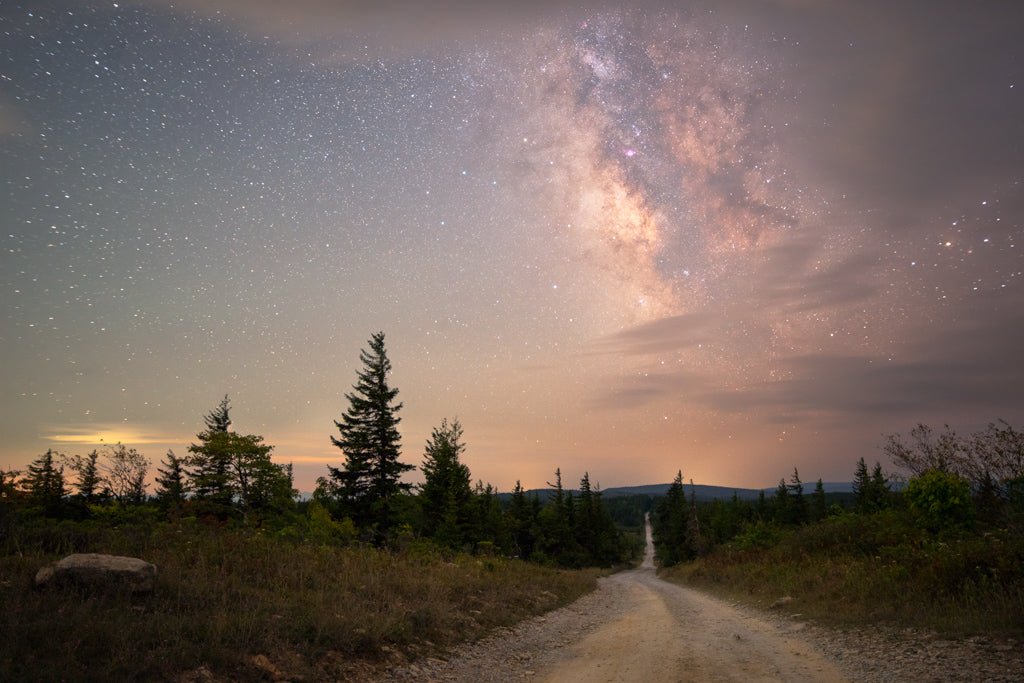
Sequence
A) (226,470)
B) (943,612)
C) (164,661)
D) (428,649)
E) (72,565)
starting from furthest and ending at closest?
(226,470) < (943,612) < (428,649) < (72,565) < (164,661)

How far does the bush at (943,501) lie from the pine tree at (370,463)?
→ 103ft

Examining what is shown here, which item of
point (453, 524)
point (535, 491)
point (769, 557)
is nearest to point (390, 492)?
point (453, 524)

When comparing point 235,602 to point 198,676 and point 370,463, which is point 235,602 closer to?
point 198,676

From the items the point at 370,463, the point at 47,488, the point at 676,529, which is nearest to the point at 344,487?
the point at 370,463

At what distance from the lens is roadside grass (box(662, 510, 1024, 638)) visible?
1001 centimetres

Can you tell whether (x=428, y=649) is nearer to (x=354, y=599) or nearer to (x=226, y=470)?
(x=354, y=599)

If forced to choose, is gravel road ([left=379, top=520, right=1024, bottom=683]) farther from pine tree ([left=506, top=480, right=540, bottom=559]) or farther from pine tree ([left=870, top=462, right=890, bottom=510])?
pine tree ([left=506, top=480, right=540, bottom=559])

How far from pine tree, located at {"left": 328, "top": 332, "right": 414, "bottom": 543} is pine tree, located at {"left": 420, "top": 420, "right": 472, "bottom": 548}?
3.68 metres

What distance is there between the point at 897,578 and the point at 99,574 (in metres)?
16.5

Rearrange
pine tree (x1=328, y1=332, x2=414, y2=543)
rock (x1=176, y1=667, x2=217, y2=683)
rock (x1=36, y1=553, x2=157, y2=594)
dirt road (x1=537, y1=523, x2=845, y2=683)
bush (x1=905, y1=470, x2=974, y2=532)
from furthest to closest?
pine tree (x1=328, y1=332, x2=414, y2=543), bush (x1=905, y1=470, x2=974, y2=532), rock (x1=36, y1=553, x2=157, y2=594), dirt road (x1=537, y1=523, x2=845, y2=683), rock (x1=176, y1=667, x2=217, y2=683)

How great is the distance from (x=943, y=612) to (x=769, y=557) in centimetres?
1553

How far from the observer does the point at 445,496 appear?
4322cm

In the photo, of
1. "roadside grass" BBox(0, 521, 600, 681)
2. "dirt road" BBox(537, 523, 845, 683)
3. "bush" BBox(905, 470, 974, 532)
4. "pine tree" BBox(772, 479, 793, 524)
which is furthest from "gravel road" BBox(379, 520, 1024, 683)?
"pine tree" BBox(772, 479, 793, 524)

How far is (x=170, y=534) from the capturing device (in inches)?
490
